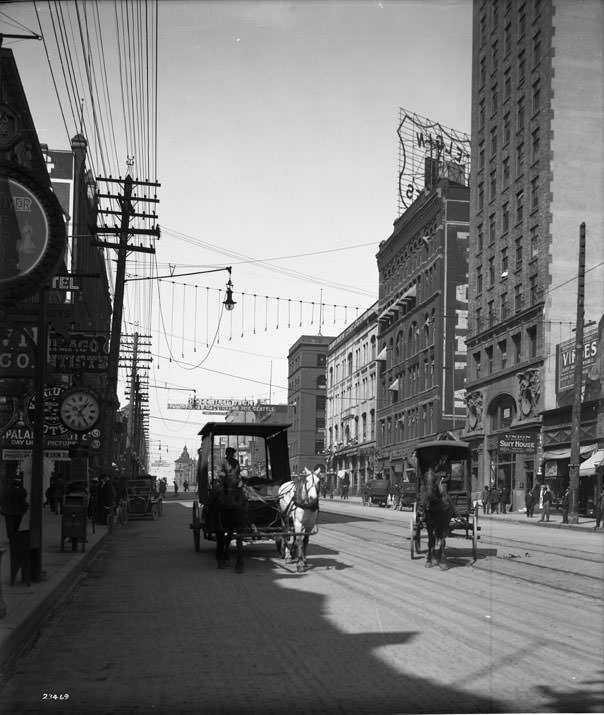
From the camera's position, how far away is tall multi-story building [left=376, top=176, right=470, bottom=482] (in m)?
71.2

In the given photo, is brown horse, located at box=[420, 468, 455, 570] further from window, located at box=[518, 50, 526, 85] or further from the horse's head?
window, located at box=[518, 50, 526, 85]

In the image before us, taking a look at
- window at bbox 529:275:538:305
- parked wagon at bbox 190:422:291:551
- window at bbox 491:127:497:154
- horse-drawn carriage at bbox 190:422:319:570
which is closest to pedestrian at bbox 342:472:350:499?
window at bbox 529:275:538:305

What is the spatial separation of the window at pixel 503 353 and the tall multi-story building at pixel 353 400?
35176mm

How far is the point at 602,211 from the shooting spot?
5144 centimetres

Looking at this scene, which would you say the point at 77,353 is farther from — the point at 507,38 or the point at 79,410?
the point at 507,38

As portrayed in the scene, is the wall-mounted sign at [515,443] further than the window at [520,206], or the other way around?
the window at [520,206]

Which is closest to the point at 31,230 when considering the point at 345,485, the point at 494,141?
the point at 494,141

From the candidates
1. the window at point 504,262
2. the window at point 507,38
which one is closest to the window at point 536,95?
the window at point 507,38

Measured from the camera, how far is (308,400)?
134 m

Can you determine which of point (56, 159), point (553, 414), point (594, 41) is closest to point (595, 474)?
point (553, 414)

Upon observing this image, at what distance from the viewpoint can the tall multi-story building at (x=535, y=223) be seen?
5053cm

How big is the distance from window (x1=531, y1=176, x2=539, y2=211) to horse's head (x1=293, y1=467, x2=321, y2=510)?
1543 inches

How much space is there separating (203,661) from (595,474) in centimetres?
3684

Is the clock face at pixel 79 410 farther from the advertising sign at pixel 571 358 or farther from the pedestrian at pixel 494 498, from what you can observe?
the pedestrian at pixel 494 498
